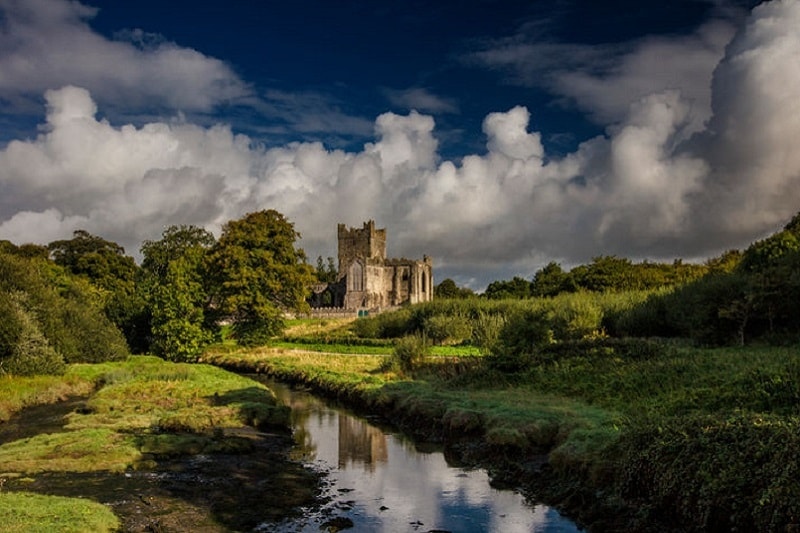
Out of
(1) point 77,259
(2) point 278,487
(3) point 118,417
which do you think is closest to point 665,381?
(2) point 278,487

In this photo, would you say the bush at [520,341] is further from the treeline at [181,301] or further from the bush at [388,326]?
the bush at [388,326]

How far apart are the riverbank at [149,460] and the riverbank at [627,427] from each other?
5.17 meters

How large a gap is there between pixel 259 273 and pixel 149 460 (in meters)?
35.6

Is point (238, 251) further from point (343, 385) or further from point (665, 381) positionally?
point (665, 381)

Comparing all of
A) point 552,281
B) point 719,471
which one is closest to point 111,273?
point 552,281

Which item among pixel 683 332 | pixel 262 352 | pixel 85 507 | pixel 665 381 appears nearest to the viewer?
pixel 85 507

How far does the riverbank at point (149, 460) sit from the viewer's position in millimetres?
12938

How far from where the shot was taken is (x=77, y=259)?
260 ft

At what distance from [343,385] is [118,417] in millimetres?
11654

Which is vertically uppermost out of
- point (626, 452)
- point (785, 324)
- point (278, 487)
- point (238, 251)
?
point (238, 251)

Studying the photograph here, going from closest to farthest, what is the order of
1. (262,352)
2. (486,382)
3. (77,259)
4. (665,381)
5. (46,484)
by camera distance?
(46,484) → (665,381) → (486,382) → (262,352) → (77,259)

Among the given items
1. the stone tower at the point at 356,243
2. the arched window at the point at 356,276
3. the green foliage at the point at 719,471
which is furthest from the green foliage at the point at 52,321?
the stone tower at the point at 356,243

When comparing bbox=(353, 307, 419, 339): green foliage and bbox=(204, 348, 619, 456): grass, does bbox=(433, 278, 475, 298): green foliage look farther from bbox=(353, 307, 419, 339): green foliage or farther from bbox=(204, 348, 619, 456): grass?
bbox=(204, 348, 619, 456): grass

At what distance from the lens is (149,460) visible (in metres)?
17.7
